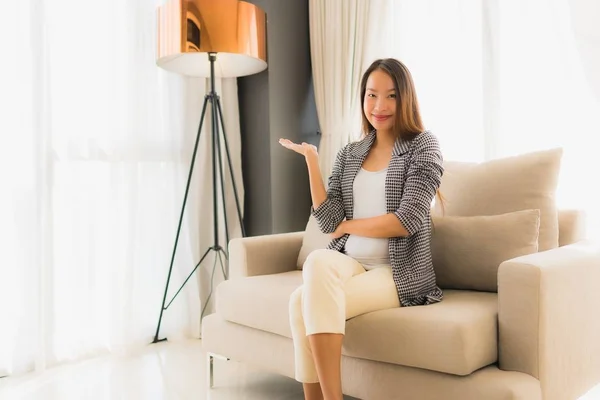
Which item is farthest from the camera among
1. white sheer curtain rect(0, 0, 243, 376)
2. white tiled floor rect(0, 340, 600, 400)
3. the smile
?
white sheer curtain rect(0, 0, 243, 376)

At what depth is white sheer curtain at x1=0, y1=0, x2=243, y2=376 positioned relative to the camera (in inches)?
103

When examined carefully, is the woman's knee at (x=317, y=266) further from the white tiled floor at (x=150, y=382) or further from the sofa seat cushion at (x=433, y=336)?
the white tiled floor at (x=150, y=382)

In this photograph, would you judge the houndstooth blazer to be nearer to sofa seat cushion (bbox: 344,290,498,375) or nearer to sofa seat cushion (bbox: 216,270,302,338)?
sofa seat cushion (bbox: 344,290,498,375)

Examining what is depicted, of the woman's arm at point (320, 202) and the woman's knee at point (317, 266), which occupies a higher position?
the woman's arm at point (320, 202)

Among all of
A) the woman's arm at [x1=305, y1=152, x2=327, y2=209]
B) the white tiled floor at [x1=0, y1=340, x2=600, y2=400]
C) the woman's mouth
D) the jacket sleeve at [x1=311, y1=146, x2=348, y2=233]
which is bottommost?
the white tiled floor at [x1=0, y1=340, x2=600, y2=400]

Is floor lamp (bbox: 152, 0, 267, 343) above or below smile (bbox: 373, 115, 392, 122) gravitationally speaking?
above

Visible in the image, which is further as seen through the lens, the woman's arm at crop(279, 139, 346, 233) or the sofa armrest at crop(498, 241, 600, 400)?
the woman's arm at crop(279, 139, 346, 233)

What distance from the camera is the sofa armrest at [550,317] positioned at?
5.07ft

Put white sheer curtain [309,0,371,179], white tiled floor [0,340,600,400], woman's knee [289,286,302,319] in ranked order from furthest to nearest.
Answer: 1. white sheer curtain [309,0,371,179]
2. white tiled floor [0,340,600,400]
3. woman's knee [289,286,302,319]

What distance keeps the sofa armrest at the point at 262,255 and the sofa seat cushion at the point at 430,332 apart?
0.39m

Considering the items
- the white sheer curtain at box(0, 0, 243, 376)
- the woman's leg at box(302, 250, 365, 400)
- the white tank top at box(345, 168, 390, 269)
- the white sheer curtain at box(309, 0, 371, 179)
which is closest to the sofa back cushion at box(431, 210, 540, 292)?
the white tank top at box(345, 168, 390, 269)

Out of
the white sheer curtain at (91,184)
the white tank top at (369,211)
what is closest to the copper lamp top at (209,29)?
the white sheer curtain at (91,184)

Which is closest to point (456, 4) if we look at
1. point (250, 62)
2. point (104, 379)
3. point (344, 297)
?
point (250, 62)

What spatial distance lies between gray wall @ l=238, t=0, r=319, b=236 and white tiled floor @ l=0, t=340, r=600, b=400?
3.13ft
